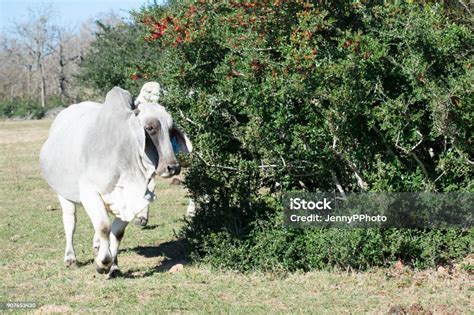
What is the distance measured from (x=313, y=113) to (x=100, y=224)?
8.66ft

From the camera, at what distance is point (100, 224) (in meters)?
9.13

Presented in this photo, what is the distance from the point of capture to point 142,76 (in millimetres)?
10008

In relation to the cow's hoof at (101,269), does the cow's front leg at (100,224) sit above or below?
above

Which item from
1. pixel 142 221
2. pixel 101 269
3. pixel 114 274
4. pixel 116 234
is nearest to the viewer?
pixel 101 269

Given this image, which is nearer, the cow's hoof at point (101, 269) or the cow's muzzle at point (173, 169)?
the cow's muzzle at point (173, 169)

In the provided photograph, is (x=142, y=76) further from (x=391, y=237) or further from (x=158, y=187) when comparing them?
(x=158, y=187)

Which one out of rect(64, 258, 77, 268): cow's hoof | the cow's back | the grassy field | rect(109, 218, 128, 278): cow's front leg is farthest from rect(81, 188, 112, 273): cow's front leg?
rect(64, 258, 77, 268): cow's hoof

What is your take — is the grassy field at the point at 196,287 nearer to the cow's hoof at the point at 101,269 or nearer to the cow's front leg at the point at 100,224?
the cow's hoof at the point at 101,269

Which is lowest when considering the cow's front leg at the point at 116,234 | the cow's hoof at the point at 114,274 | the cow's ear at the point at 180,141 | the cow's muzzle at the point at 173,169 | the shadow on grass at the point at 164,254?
the shadow on grass at the point at 164,254

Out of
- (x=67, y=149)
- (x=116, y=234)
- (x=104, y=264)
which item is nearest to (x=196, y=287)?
(x=104, y=264)

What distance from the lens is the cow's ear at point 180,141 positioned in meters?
8.89

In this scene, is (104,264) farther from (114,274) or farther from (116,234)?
(116,234)

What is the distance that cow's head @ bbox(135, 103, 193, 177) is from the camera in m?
8.54

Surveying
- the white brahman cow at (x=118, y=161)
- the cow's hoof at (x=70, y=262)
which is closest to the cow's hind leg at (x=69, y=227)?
the cow's hoof at (x=70, y=262)
